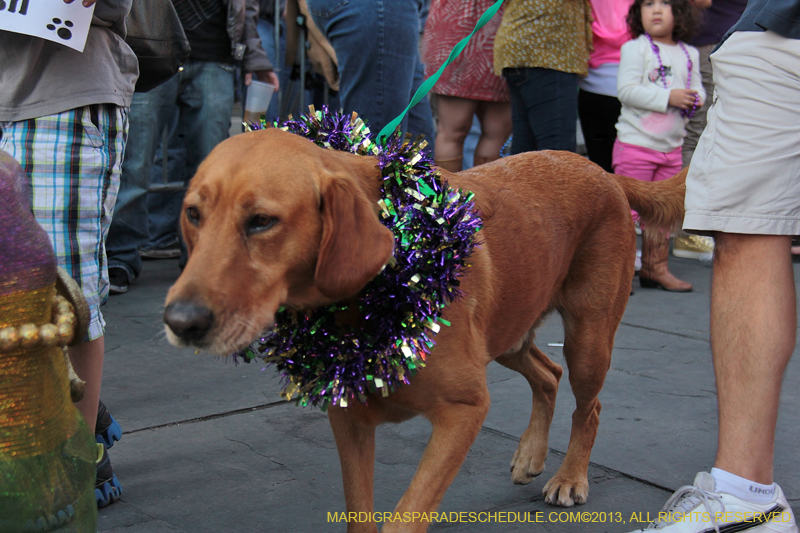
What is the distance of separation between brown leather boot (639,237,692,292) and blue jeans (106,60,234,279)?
3.62 metres

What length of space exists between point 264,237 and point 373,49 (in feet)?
8.58

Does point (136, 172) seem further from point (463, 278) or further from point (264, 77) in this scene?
point (463, 278)

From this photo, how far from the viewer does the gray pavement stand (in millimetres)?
2811

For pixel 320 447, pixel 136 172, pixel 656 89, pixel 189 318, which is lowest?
pixel 320 447

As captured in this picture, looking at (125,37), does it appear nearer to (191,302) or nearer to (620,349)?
(191,302)

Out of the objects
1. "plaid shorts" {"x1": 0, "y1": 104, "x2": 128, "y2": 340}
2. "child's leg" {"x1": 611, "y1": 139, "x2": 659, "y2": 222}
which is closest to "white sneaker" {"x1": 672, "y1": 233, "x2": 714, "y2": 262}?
"child's leg" {"x1": 611, "y1": 139, "x2": 659, "y2": 222}

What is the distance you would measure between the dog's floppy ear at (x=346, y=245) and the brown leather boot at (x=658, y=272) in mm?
4802

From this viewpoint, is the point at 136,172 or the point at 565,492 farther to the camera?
the point at 136,172

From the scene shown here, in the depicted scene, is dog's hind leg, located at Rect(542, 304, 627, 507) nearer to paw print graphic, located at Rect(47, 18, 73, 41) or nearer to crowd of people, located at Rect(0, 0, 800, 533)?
crowd of people, located at Rect(0, 0, 800, 533)

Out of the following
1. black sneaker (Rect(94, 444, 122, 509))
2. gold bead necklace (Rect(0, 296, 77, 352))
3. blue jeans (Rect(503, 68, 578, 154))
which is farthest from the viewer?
blue jeans (Rect(503, 68, 578, 154))

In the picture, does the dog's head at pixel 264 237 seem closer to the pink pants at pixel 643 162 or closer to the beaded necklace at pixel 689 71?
the pink pants at pixel 643 162

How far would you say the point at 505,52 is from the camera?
5.16 meters

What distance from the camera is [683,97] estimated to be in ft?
19.9

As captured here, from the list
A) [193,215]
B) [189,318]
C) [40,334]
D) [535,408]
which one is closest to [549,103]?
[535,408]
